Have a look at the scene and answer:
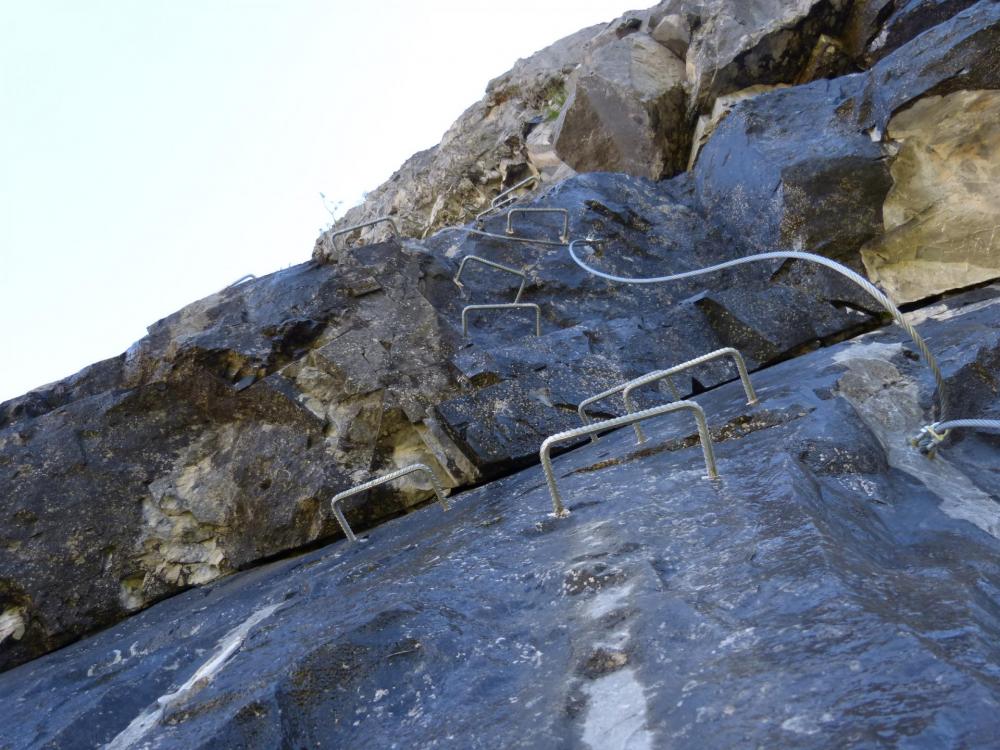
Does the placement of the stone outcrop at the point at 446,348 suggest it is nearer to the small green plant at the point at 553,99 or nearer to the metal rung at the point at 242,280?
the metal rung at the point at 242,280

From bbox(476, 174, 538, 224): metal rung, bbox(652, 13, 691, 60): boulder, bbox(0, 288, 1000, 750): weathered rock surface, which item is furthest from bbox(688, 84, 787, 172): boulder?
bbox(0, 288, 1000, 750): weathered rock surface

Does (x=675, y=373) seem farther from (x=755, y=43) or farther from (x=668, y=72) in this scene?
(x=668, y=72)

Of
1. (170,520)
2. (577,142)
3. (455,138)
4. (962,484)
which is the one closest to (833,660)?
(962,484)

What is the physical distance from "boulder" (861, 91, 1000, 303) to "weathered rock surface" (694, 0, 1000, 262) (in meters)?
0.10

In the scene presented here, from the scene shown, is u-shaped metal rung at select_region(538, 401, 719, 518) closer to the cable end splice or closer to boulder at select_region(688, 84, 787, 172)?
the cable end splice

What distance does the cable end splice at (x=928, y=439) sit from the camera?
331 cm

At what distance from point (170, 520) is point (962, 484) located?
17.7 feet

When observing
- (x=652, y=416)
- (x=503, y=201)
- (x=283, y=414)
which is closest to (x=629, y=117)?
(x=503, y=201)

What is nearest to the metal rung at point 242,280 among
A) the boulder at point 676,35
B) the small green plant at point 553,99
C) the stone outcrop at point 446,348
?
the stone outcrop at point 446,348

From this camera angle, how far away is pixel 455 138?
1888 cm

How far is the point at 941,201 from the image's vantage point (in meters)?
6.71

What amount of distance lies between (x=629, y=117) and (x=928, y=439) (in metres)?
8.99

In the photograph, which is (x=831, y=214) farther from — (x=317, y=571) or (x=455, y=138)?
(x=455, y=138)

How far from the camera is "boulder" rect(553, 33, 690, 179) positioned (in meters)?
11.4
